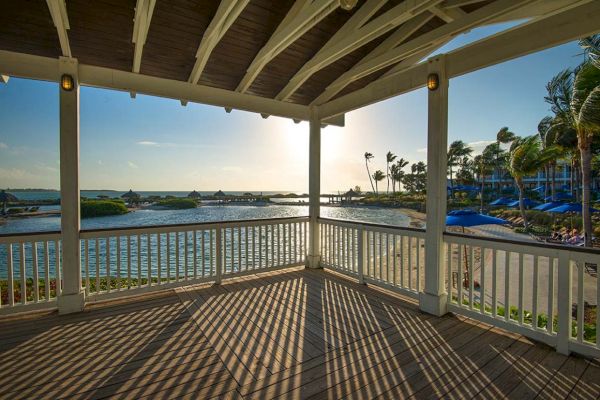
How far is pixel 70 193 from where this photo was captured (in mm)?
3000

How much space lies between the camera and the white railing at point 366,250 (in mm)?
3461

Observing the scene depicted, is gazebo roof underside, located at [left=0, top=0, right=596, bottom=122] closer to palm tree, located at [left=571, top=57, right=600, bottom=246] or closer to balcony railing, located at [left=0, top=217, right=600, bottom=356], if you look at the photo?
balcony railing, located at [left=0, top=217, right=600, bottom=356]

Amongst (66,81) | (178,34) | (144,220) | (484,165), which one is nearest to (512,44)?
(178,34)

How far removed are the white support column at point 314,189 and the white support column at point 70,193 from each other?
124 inches

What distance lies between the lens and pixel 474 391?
5.71 feet

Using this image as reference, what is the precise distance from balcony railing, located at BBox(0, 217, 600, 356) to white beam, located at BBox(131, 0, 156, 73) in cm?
209

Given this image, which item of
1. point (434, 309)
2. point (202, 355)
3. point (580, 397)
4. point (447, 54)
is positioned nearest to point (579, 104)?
point (447, 54)

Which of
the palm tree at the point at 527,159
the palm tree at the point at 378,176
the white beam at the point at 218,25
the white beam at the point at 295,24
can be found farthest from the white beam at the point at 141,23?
the palm tree at the point at 378,176

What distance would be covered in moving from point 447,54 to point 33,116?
20.9 m

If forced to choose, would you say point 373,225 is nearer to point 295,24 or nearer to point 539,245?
point 539,245

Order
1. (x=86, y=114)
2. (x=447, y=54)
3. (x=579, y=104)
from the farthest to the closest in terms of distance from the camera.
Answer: (x=86, y=114), (x=579, y=104), (x=447, y=54)

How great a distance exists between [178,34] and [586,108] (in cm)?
636

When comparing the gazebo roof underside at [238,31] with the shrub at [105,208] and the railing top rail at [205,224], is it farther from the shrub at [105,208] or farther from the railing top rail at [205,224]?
the shrub at [105,208]

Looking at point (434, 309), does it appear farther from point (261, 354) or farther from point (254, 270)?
point (254, 270)
